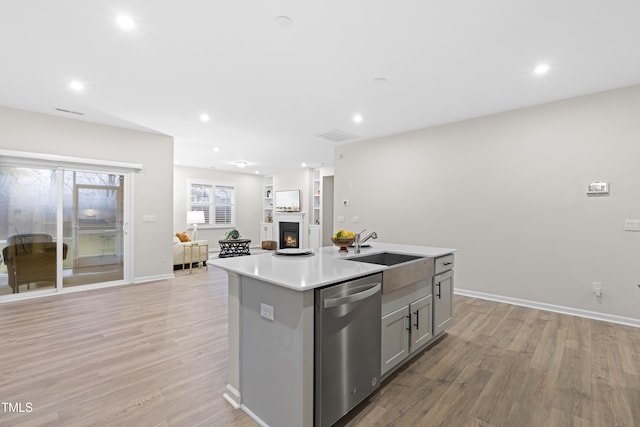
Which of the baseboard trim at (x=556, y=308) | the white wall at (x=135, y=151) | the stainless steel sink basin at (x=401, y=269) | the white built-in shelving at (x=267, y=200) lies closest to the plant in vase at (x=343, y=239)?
the stainless steel sink basin at (x=401, y=269)

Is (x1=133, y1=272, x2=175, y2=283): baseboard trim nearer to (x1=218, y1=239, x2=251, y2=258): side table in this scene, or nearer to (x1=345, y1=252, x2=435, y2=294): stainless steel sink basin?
(x1=218, y1=239, x2=251, y2=258): side table

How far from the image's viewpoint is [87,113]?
4.25 meters

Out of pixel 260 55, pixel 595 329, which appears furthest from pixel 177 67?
pixel 595 329

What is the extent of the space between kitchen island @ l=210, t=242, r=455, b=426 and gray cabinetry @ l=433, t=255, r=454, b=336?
111 centimetres

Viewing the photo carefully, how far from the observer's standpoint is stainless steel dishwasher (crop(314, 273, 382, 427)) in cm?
160

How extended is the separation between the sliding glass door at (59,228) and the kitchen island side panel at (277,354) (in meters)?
4.32

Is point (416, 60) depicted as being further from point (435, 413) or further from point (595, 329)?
point (595, 329)

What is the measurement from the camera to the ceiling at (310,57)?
215cm

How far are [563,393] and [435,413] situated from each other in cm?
100

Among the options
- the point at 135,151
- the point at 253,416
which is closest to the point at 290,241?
the point at 135,151

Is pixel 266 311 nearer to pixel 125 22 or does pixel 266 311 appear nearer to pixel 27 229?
pixel 125 22

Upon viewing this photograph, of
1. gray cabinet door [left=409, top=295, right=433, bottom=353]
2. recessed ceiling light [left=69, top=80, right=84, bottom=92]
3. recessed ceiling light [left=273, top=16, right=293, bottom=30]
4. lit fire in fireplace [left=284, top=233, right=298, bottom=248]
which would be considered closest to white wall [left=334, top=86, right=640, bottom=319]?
gray cabinet door [left=409, top=295, right=433, bottom=353]

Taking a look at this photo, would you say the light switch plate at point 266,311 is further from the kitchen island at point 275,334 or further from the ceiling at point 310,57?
the ceiling at point 310,57

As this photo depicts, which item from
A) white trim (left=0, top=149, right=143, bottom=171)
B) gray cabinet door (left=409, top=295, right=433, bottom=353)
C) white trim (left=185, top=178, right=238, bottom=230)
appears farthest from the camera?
white trim (left=185, top=178, right=238, bottom=230)
